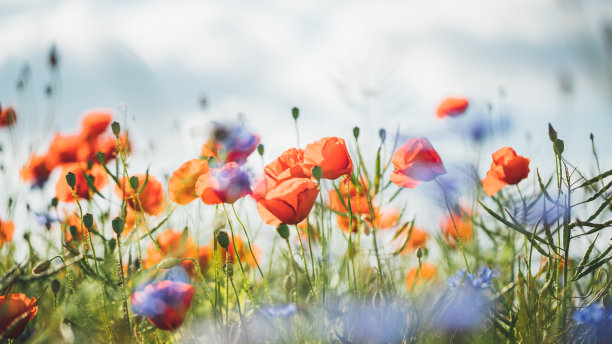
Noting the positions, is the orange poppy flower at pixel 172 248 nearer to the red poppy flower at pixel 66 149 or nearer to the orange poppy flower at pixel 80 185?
the orange poppy flower at pixel 80 185

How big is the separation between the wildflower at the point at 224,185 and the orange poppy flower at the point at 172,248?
27 cm

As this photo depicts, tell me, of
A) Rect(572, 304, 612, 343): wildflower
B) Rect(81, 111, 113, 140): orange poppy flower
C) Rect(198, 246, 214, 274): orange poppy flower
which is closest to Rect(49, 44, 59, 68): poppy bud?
Rect(81, 111, 113, 140): orange poppy flower

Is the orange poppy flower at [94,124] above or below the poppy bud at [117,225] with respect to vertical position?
above

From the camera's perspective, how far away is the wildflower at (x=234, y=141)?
1.20 meters

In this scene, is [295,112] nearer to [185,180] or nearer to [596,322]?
[185,180]

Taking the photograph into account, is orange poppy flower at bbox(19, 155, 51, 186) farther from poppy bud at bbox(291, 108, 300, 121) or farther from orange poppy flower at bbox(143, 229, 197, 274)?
poppy bud at bbox(291, 108, 300, 121)

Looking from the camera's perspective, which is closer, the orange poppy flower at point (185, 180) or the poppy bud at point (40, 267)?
the poppy bud at point (40, 267)

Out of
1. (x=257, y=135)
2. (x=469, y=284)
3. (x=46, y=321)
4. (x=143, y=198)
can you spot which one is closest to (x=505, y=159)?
(x=469, y=284)

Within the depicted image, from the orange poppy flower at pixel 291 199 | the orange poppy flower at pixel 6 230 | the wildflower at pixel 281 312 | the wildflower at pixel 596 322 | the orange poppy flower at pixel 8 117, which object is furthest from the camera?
the orange poppy flower at pixel 8 117

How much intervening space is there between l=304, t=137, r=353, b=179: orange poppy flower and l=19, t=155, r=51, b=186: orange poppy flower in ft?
3.88

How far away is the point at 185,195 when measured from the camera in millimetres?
1183

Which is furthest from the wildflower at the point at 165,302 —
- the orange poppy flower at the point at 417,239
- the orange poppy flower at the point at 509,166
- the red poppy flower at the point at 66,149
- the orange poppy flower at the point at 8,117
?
the orange poppy flower at the point at 8,117

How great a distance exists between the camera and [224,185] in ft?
3.23

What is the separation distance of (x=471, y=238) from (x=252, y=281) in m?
0.66
